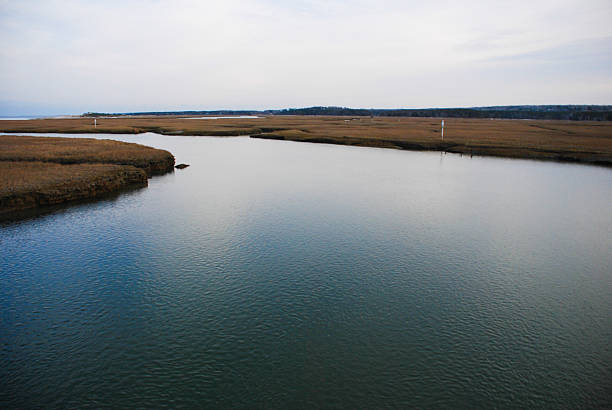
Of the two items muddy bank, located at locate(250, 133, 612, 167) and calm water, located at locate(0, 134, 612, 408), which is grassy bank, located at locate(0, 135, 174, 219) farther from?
muddy bank, located at locate(250, 133, 612, 167)

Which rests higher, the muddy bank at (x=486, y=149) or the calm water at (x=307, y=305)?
the muddy bank at (x=486, y=149)

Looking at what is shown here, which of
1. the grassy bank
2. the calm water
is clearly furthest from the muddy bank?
the grassy bank

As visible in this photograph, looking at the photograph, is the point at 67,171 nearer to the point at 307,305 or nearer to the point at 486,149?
the point at 307,305

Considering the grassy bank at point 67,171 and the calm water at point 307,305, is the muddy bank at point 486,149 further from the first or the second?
the grassy bank at point 67,171

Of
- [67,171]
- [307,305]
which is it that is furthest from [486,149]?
[67,171]

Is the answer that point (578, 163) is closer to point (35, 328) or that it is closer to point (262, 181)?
point (262, 181)

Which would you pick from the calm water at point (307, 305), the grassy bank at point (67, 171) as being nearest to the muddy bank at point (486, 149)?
the calm water at point (307, 305)

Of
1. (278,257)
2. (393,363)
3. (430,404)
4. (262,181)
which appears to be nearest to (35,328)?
(278,257)
